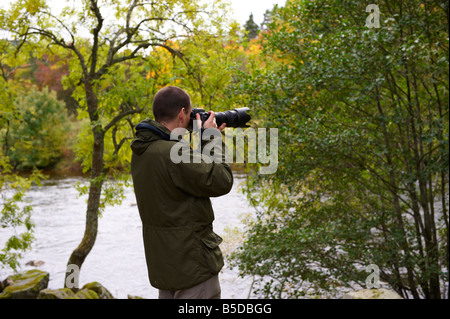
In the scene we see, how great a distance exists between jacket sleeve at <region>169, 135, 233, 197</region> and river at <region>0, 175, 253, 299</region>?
5035 mm

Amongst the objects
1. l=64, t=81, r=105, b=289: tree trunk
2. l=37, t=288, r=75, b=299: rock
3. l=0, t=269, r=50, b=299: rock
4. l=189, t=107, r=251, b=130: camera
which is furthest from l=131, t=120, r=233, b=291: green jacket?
l=0, t=269, r=50, b=299: rock

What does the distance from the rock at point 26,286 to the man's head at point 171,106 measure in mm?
5851

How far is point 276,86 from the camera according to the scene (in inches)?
173

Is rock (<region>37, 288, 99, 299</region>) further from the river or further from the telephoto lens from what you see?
the telephoto lens

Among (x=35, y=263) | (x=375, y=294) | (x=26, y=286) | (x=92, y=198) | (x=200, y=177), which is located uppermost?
(x=200, y=177)

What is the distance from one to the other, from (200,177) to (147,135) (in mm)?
303

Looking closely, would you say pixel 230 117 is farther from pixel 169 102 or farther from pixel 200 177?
pixel 200 177

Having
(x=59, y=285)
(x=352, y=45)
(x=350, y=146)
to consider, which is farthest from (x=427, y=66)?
(x=59, y=285)

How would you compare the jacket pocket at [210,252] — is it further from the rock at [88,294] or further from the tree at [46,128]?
the tree at [46,128]

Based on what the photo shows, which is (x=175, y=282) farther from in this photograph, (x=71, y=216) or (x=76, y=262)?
(x=71, y=216)

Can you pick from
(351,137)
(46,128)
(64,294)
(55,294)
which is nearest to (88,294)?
(64,294)

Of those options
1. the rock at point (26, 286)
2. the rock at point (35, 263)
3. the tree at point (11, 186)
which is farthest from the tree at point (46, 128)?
the tree at point (11, 186)

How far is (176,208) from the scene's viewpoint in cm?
176

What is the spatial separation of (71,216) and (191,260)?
1195 cm
